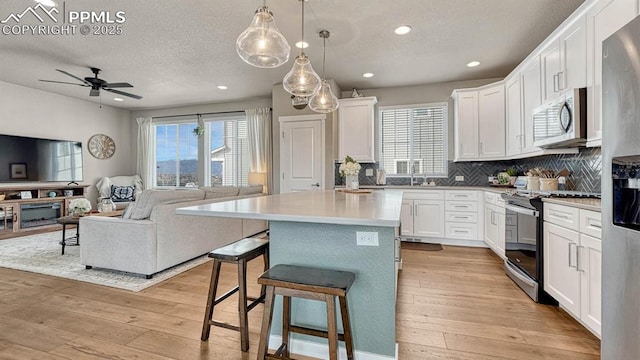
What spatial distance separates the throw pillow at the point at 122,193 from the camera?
6449mm

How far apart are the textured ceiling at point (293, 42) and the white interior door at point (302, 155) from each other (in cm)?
89

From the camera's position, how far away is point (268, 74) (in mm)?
4824

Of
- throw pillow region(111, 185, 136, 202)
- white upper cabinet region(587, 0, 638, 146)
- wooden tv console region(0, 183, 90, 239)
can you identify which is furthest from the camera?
throw pillow region(111, 185, 136, 202)

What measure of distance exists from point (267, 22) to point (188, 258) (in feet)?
9.26

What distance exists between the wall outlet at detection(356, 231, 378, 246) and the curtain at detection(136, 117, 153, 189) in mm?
7105

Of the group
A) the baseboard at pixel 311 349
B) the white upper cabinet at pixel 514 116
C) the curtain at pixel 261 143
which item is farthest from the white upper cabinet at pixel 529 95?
the curtain at pixel 261 143

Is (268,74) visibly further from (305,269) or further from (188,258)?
(305,269)

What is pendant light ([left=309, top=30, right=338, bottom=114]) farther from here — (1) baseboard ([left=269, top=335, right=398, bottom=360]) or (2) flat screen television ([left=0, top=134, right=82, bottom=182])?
(2) flat screen television ([left=0, top=134, right=82, bottom=182])

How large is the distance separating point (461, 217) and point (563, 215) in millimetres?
2231

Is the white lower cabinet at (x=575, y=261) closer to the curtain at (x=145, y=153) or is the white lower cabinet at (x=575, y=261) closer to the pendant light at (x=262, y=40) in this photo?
the pendant light at (x=262, y=40)

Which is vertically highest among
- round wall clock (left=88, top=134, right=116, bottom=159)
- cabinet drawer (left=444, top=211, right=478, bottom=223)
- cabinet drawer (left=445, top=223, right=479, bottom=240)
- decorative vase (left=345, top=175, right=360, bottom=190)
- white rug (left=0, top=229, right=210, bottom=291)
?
round wall clock (left=88, top=134, right=116, bottom=159)

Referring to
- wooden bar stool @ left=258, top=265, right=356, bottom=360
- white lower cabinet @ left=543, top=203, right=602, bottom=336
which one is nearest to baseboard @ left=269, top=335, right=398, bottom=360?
wooden bar stool @ left=258, top=265, right=356, bottom=360

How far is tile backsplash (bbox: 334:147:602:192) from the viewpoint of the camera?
2.79 metres

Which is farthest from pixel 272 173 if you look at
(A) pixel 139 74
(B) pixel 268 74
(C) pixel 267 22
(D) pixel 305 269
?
(D) pixel 305 269
